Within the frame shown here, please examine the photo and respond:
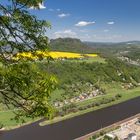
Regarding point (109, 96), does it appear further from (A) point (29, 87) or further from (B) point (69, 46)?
(A) point (29, 87)

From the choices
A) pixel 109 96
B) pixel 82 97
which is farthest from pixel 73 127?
pixel 109 96

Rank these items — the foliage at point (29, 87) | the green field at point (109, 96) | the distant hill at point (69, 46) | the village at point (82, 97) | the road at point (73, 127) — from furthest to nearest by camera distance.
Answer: the distant hill at point (69, 46), the village at point (82, 97), the green field at point (109, 96), the road at point (73, 127), the foliage at point (29, 87)

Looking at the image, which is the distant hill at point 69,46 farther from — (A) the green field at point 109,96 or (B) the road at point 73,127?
(B) the road at point 73,127

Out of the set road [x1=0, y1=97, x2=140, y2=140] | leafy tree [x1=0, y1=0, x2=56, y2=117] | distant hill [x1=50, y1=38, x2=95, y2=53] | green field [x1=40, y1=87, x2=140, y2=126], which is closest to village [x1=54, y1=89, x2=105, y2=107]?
green field [x1=40, y1=87, x2=140, y2=126]

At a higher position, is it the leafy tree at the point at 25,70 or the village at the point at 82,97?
the leafy tree at the point at 25,70

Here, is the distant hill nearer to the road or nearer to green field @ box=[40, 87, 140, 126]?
green field @ box=[40, 87, 140, 126]

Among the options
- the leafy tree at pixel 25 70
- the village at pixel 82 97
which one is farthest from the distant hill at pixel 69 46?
the leafy tree at pixel 25 70

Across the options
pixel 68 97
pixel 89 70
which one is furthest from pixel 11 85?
pixel 89 70

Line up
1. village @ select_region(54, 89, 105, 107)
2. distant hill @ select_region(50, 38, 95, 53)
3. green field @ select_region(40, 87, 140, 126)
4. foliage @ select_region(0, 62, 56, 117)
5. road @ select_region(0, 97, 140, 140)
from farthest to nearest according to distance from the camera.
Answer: distant hill @ select_region(50, 38, 95, 53)
village @ select_region(54, 89, 105, 107)
green field @ select_region(40, 87, 140, 126)
road @ select_region(0, 97, 140, 140)
foliage @ select_region(0, 62, 56, 117)
